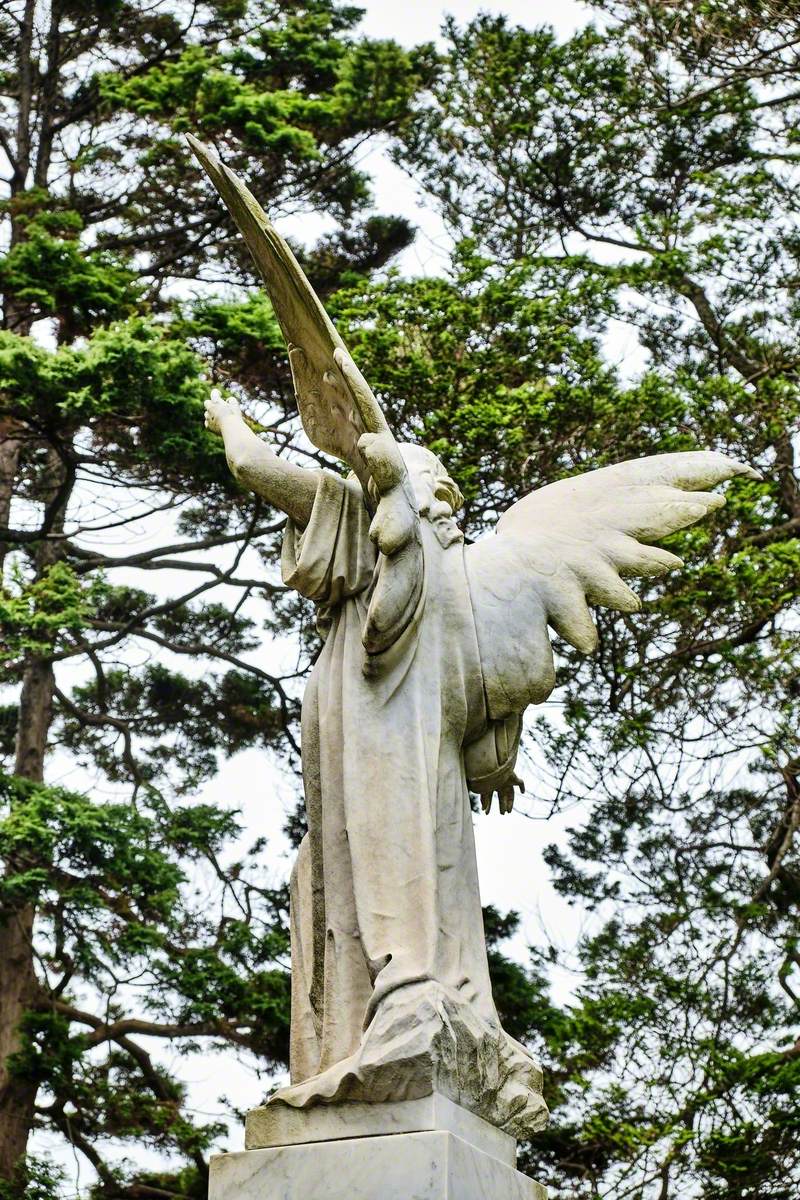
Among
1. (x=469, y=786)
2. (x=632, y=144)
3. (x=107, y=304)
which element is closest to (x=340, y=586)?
(x=469, y=786)

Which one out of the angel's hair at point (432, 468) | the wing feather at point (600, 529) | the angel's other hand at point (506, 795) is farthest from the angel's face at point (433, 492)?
the angel's other hand at point (506, 795)

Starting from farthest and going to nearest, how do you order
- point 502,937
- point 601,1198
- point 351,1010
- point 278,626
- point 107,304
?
point 278,626
point 107,304
point 502,937
point 601,1198
point 351,1010

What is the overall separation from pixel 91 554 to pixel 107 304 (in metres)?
2.55

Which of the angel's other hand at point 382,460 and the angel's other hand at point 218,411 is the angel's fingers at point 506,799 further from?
the angel's other hand at point 218,411

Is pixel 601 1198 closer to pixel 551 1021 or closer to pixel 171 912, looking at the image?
pixel 551 1021

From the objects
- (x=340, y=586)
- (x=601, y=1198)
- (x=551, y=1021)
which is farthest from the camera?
(x=551, y=1021)

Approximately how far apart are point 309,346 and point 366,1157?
1.90 metres

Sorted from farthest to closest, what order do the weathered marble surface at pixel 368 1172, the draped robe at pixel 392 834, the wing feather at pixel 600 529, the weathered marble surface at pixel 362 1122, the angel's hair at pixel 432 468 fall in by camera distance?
the angel's hair at pixel 432 468 < the wing feather at pixel 600 529 < the draped robe at pixel 392 834 < the weathered marble surface at pixel 362 1122 < the weathered marble surface at pixel 368 1172

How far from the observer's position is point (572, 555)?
4.27 meters

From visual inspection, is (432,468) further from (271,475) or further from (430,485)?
(271,475)

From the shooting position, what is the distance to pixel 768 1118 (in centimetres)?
932

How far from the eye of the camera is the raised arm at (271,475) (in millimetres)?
4090

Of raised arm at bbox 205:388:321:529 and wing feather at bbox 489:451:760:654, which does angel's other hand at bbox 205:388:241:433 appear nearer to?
raised arm at bbox 205:388:321:529

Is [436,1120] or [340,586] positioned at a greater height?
[340,586]
